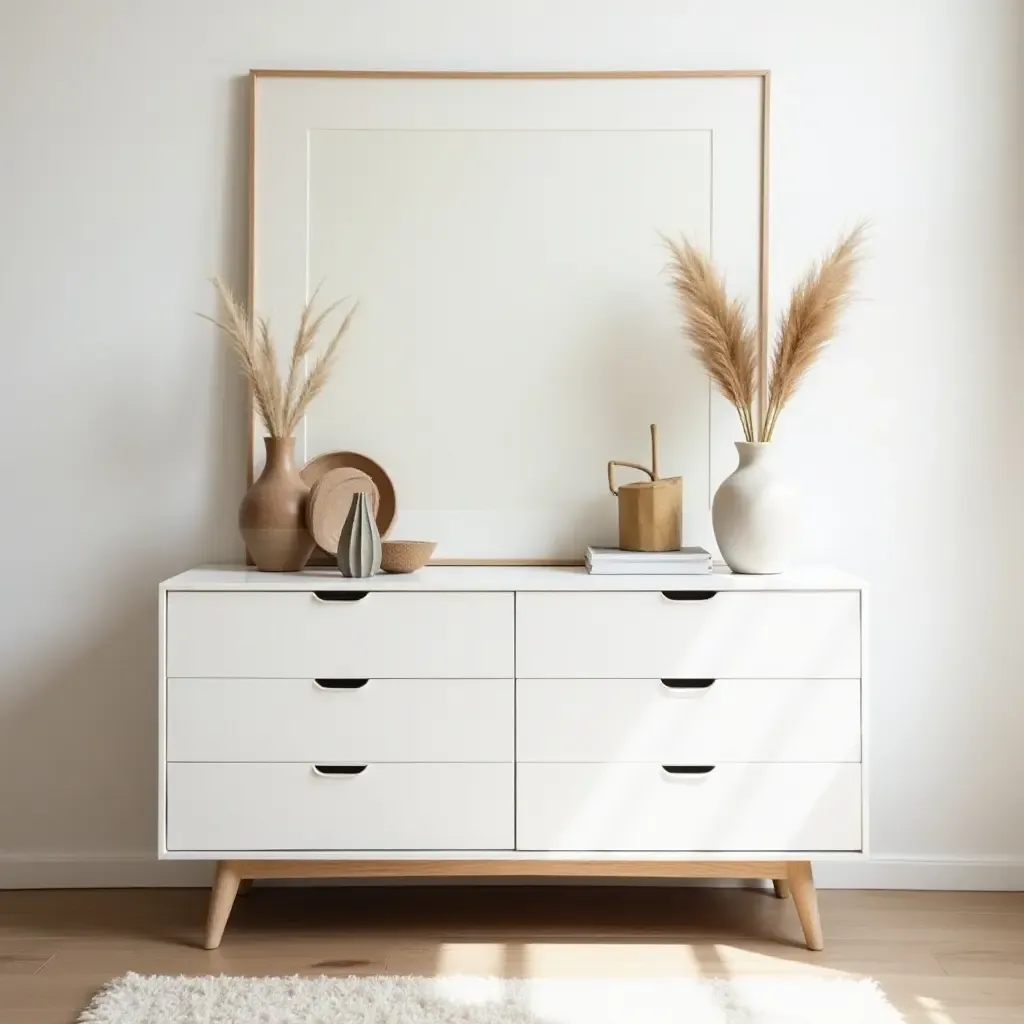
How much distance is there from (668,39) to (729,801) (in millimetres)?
1668

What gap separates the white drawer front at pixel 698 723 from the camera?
84.9 inches

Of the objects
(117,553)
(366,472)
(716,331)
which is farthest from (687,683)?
(117,553)

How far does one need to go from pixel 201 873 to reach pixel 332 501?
0.94 m

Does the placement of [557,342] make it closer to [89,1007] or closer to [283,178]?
[283,178]

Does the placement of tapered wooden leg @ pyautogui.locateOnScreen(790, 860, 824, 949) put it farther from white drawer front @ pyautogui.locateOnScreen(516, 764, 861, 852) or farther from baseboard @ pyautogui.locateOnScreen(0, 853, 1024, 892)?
baseboard @ pyautogui.locateOnScreen(0, 853, 1024, 892)

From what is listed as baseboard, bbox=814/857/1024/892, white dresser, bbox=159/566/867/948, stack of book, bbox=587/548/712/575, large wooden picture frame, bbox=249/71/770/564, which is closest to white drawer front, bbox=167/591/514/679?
white dresser, bbox=159/566/867/948

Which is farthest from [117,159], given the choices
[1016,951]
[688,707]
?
[1016,951]

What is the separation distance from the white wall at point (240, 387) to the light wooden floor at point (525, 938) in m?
0.17

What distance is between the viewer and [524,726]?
2.16 metres

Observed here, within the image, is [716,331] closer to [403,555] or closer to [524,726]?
[403,555]

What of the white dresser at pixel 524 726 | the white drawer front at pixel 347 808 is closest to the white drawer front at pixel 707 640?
the white dresser at pixel 524 726

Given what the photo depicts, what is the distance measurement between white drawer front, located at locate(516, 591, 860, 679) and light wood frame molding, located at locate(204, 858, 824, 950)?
0.38 metres

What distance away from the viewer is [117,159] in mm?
2508

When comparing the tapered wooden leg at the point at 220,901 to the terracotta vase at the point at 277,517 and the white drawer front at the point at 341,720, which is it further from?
the terracotta vase at the point at 277,517
